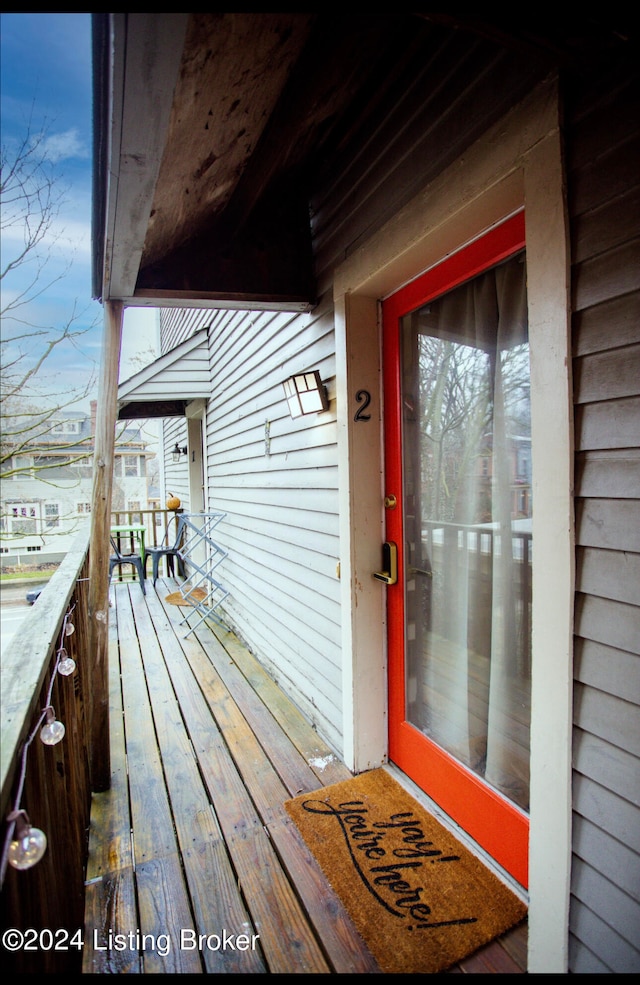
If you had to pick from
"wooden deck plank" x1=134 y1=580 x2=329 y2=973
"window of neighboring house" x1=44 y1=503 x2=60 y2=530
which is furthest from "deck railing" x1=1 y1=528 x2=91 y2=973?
"window of neighboring house" x1=44 y1=503 x2=60 y2=530

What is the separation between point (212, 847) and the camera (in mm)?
1737

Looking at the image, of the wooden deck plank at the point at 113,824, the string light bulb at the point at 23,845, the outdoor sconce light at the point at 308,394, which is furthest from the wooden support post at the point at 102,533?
the string light bulb at the point at 23,845

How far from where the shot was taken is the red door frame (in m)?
1.47

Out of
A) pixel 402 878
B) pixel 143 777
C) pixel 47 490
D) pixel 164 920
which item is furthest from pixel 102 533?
pixel 47 490

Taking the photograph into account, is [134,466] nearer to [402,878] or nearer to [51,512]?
[51,512]

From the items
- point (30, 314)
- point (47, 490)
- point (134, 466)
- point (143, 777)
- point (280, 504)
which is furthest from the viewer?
point (134, 466)

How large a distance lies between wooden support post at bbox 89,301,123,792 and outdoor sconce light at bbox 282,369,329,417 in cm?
86

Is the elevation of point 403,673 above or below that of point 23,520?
below

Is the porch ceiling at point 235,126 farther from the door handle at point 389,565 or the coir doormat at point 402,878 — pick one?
the coir doormat at point 402,878

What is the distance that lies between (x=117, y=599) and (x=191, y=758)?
137 inches

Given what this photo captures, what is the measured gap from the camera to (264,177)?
1805mm

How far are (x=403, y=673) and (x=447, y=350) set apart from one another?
4.34ft

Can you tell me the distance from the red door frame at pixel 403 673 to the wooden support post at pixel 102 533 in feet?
3.87

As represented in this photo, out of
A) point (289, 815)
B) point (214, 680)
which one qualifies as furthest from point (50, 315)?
point (289, 815)
